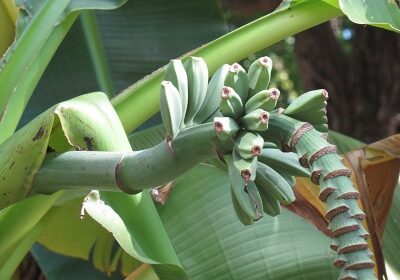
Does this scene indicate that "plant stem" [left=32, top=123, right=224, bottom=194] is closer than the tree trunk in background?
Yes

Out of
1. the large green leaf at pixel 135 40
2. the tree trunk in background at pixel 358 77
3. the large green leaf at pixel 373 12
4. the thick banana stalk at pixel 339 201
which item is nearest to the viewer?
the thick banana stalk at pixel 339 201

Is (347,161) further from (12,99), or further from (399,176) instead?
(12,99)

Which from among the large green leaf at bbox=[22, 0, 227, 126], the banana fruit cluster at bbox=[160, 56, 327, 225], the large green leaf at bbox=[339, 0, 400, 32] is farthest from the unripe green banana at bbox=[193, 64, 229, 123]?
the large green leaf at bbox=[22, 0, 227, 126]

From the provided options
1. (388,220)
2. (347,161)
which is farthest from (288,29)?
(388,220)

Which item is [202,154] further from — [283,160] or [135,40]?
[135,40]

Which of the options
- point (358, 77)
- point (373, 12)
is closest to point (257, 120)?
point (373, 12)

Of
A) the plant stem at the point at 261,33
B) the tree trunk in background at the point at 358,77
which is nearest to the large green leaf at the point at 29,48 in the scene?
the plant stem at the point at 261,33

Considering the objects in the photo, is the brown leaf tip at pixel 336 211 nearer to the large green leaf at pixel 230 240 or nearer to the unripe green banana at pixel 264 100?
the unripe green banana at pixel 264 100

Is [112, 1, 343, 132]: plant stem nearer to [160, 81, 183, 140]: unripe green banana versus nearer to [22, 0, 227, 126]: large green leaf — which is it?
[160, 81, 183, 140]: unripe green banana
